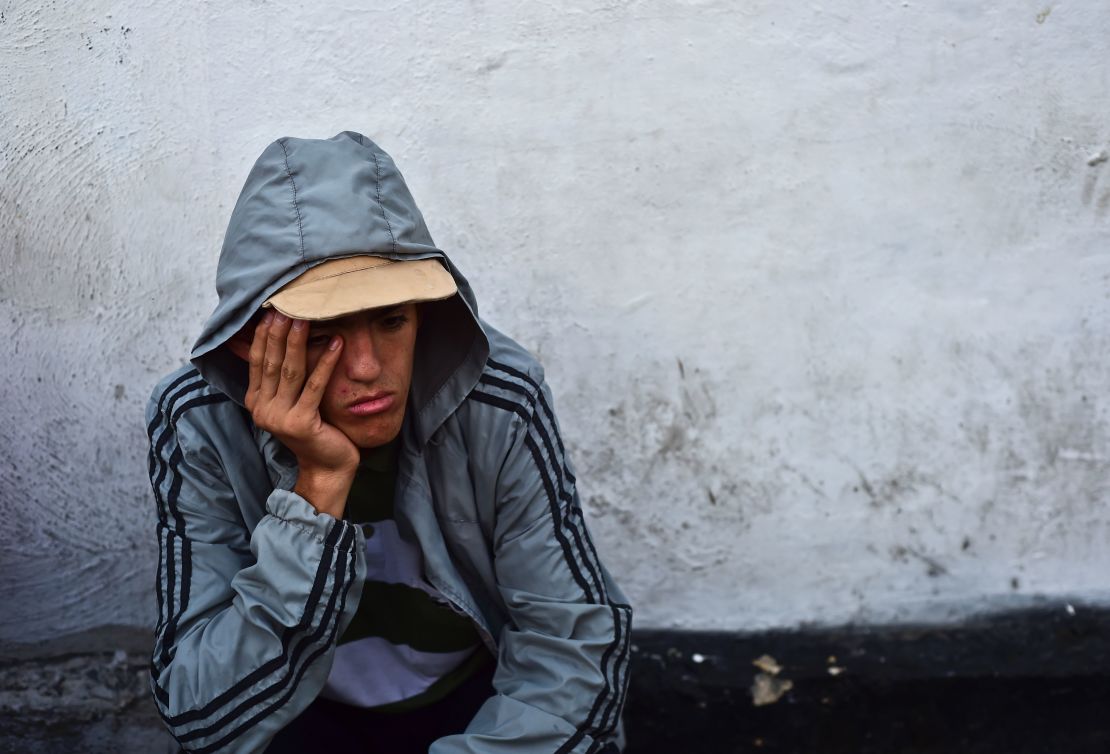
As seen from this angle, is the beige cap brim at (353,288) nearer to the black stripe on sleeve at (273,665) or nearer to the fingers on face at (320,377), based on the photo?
the fingers on face at (320,377)

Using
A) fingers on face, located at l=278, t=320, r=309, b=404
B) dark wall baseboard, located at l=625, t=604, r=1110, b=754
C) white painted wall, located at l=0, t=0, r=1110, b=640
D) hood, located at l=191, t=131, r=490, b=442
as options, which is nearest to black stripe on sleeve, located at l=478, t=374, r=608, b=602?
hood, located at l=191, t=131, r=490, b=442

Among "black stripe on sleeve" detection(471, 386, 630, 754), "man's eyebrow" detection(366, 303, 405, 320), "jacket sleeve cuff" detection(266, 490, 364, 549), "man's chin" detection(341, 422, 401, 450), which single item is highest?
"man's eyebrow" detection(366, 303, 405, 320)

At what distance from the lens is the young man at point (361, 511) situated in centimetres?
197

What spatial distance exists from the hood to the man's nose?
0.46 feet

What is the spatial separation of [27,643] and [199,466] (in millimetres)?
1312

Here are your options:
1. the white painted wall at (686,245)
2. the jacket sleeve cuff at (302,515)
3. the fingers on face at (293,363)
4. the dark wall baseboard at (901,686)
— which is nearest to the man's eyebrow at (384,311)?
the fingers on face at (293,363)

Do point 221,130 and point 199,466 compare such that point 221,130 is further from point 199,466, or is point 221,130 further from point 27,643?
point 27,643

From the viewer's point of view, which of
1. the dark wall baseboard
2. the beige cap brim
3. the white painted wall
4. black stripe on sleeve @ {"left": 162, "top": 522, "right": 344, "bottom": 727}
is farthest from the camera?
the dark wall baseboard

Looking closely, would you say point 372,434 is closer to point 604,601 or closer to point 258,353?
point 258,353

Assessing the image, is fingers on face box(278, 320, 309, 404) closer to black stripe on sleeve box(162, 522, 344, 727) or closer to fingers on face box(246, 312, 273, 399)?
Answer: fingers on face box(246, 312, 273, 399)

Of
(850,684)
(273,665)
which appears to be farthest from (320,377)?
(850,684)

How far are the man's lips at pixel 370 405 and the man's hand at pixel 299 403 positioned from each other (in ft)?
0.17

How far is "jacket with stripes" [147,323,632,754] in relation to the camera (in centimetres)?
200

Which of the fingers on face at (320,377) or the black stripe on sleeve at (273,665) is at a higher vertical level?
the fingers on face at (320,377)
